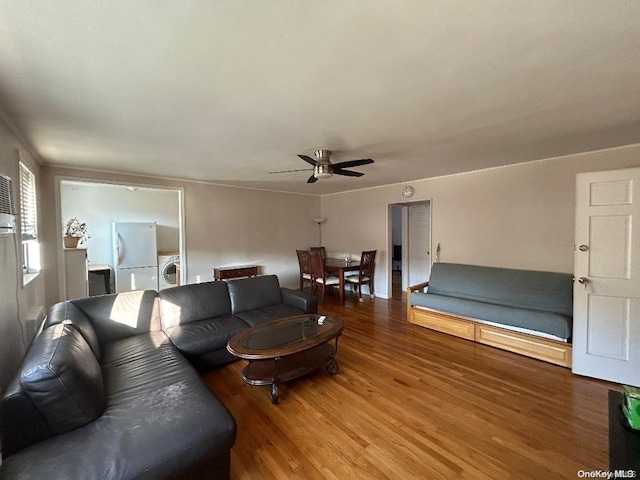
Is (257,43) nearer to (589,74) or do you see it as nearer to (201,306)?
(589,74)

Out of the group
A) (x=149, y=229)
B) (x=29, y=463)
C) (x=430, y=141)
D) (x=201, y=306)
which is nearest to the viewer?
(x=29, y=463)

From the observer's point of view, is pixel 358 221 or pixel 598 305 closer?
pixel 598 305

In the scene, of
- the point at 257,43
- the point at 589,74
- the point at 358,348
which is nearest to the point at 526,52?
the point at 589,74

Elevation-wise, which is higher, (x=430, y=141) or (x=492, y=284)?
(x=430, y=141)

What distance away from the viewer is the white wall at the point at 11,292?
1.87 metres

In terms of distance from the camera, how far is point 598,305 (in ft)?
8.21

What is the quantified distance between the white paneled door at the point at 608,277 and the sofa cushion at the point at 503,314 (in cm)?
17

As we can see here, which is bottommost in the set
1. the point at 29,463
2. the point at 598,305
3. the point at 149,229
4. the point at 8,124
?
the point at 29,463

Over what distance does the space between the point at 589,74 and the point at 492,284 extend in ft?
Answer: 8.88

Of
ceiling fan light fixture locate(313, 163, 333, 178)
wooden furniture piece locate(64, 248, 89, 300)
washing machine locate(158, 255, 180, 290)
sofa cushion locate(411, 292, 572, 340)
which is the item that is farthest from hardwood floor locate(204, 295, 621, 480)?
washing machine locate(158, 255, 180, 290)

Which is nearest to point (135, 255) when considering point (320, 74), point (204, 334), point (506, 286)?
point (204, 334)

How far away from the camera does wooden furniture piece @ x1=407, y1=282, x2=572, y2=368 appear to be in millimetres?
2775

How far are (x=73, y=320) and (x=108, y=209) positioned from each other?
14.1 ft

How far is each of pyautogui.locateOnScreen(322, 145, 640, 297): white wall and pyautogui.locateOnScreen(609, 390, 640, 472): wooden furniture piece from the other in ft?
8.71
